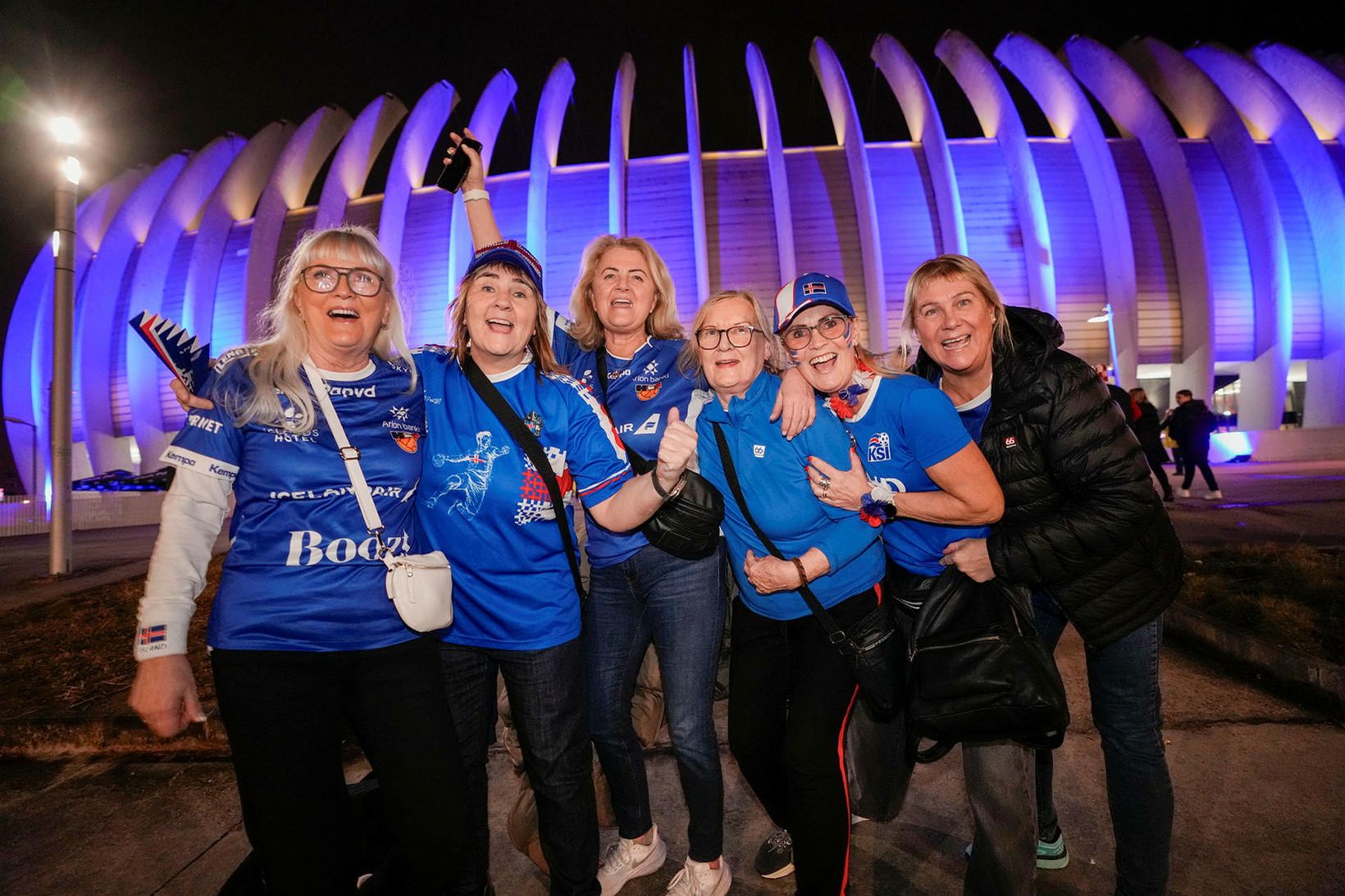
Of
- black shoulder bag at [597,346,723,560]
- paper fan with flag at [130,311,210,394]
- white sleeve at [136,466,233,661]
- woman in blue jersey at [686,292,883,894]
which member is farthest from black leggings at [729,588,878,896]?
paper fan with flag at [130,311,210,394]

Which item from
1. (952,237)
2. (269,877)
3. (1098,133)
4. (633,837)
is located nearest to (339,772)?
(269,877)

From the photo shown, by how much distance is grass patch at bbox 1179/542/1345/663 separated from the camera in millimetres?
4199

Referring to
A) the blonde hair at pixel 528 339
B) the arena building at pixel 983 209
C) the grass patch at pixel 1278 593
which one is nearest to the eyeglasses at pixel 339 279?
the blonde hair at pixel 528 339

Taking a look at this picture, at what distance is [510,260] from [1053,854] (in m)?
3.33

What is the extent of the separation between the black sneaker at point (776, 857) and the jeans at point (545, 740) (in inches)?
32.9

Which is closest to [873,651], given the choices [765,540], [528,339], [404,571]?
[765,540]

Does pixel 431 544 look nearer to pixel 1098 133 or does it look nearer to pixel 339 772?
pixel 339 772

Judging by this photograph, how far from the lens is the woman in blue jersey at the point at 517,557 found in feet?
6.82

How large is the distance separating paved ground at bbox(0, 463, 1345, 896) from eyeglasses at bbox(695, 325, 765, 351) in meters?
2.29

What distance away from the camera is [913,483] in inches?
87.7

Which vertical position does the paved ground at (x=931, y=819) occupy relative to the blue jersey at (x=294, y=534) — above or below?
below

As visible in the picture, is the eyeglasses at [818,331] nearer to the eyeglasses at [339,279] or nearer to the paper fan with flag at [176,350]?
the eyeglasses at [339,279]

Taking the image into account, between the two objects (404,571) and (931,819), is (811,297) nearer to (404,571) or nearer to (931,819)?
(404,571)

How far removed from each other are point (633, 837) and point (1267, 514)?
11.8m
